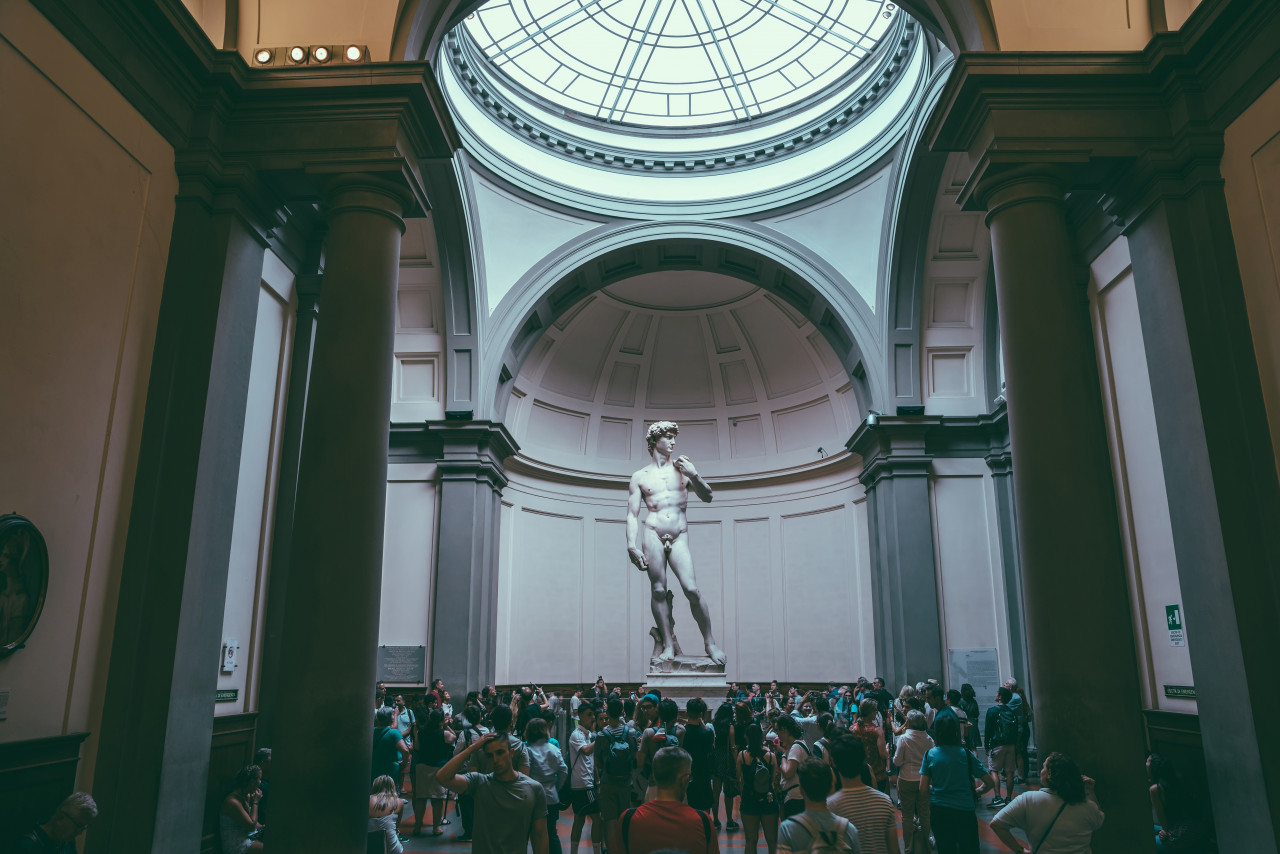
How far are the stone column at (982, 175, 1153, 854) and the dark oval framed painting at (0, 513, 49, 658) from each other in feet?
20.2

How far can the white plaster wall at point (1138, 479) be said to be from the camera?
6668 millimetres

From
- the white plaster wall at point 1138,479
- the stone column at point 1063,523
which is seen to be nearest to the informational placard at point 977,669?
the white plaster wall at point 1138,479

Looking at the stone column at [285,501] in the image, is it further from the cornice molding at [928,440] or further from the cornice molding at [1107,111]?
the cornice molding at [928,440]

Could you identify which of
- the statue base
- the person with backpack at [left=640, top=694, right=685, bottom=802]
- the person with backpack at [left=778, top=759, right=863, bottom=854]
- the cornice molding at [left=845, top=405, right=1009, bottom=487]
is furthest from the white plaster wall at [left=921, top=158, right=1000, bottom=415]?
the person with backpack at [left=778, top=759, right=863, bottom=854]

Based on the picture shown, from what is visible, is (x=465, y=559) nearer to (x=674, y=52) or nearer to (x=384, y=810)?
(x=384, y=810)

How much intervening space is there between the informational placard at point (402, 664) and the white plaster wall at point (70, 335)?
9.44 m

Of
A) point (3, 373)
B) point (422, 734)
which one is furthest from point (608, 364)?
point (3, 373)

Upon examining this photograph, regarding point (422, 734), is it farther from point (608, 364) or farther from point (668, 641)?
point (608, 364)

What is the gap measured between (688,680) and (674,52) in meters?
13.1

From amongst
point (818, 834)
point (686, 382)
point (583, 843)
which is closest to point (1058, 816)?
point (818, 834)

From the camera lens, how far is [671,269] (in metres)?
18.0

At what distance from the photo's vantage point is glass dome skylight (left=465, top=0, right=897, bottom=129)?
17.0 meters

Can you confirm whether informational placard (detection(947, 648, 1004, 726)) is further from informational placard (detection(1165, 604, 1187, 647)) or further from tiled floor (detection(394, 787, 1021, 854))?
informational placard (detection(1165, 604, 1187, 647))

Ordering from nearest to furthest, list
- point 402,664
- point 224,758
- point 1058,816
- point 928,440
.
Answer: point 1058,816 < point 224,758 < point 402,664 < point 928,440
